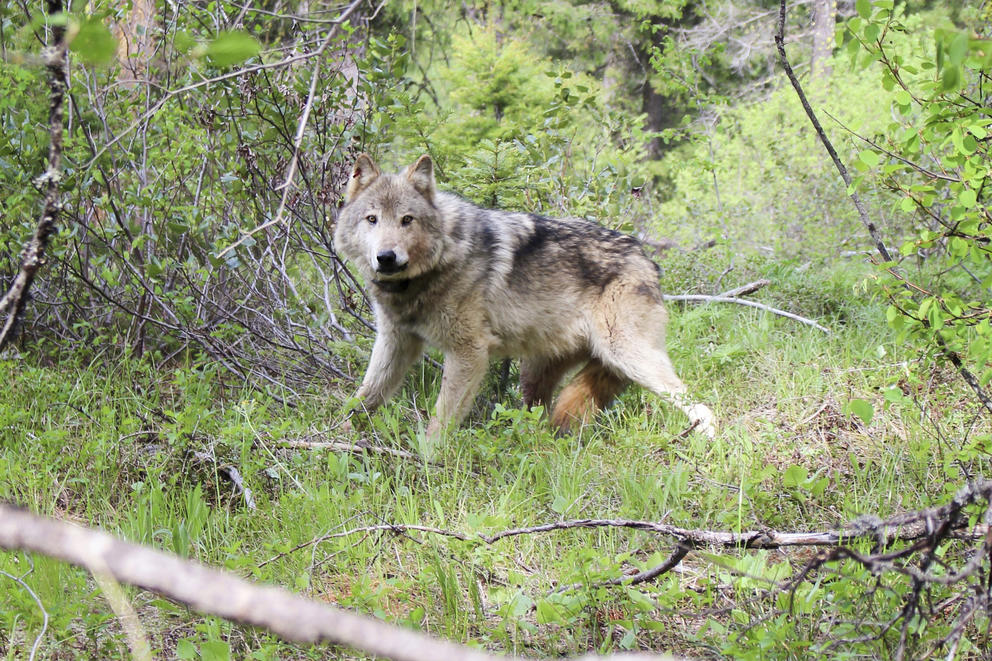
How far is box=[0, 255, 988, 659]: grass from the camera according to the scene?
2.82 meters

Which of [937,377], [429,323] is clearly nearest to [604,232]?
[429,323]

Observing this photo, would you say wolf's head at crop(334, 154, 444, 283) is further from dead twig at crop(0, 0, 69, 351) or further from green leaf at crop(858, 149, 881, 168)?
dead twig at crop(0, 0, 69, 351)

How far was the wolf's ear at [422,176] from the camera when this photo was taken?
5.47 m

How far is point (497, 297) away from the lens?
564 cm

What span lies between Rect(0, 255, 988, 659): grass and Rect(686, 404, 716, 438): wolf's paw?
0.13 m

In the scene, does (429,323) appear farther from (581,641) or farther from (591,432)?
(581,641)

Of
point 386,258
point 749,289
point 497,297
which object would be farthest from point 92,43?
point 749,289

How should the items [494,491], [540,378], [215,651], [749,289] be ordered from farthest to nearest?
[749,289] → [540,378] → [494,491] → [215,651]

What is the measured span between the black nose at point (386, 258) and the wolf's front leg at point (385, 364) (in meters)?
0.56

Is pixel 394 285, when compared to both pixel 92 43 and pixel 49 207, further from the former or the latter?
pixel 92 43

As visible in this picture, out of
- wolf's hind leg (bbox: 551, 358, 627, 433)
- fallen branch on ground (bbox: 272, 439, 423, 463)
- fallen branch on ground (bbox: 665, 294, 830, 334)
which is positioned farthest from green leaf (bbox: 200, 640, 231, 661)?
fallen branch on ground (bbox: 665, 294, 830, 334)

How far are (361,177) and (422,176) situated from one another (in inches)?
16.5

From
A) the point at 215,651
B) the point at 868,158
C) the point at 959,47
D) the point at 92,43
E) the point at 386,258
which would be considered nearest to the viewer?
the point at 92,43

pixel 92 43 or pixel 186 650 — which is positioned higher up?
pixel 92 43
